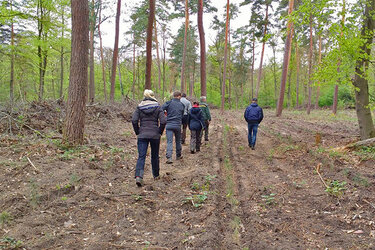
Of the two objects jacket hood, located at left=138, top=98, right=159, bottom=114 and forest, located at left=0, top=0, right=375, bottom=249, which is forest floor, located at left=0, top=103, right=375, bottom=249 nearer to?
forest, located at left=0, top=0, right=375, bottom=249

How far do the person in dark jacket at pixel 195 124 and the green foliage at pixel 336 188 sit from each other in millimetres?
4460

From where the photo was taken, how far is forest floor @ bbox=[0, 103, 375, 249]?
11.5 feet

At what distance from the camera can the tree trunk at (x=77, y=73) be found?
729 centimetres

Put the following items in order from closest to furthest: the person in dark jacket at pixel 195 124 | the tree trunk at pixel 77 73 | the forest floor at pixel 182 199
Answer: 1. the forest floor at pixel 182 199
2. the tree trunk at pixel 77 73
3. the person in dark jacket at pixel 195 124

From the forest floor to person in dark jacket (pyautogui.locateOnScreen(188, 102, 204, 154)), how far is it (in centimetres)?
78

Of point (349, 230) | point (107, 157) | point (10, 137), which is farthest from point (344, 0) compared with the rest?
point (10, 137)

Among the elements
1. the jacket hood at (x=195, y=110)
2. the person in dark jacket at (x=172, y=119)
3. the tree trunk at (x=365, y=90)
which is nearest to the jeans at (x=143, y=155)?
the person in dark jacket at (x=172, y=119)

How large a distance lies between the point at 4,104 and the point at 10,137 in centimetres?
219

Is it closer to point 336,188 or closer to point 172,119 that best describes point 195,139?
point 172,119

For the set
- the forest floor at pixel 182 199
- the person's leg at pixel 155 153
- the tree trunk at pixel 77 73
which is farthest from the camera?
the tree trunk at pixel 77 73

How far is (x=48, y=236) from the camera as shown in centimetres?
342

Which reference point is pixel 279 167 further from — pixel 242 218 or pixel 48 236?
pixel 48 236

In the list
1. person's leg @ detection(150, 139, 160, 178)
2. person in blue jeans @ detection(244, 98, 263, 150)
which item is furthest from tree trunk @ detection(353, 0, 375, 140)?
person's leg @ detection(150, 139, 160, 178)

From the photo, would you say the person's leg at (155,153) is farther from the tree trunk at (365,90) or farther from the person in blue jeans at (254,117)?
the tree trunk at (365,90)
